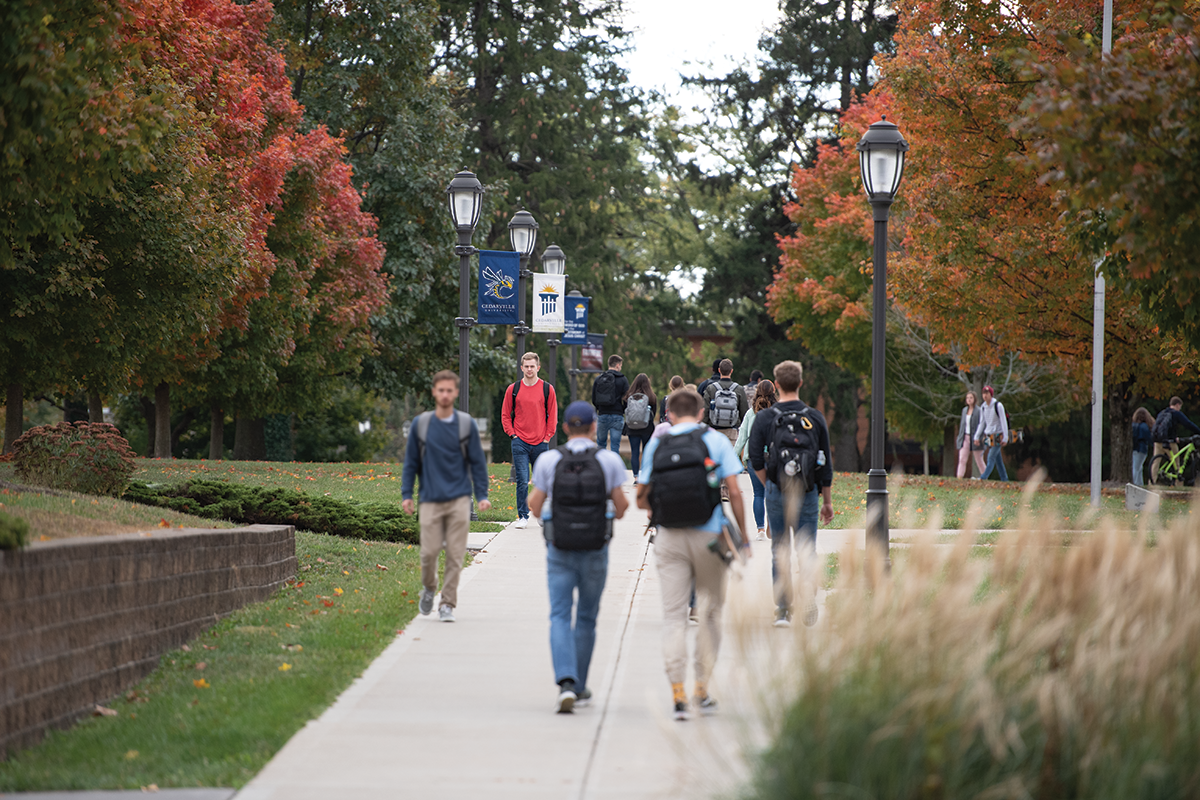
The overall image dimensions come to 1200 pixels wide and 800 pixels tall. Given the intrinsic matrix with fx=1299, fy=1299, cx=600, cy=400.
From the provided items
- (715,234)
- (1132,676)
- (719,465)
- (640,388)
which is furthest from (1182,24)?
(715,234)

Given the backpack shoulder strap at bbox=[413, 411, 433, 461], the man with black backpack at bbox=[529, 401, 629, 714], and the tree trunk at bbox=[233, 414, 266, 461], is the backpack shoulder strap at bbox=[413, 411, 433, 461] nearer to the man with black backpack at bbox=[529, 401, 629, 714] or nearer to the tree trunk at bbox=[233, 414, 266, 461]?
the man with black backpack at bbox=[529, 401, 629, 714]

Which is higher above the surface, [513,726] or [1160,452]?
[1160,452]

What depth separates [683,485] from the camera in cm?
711

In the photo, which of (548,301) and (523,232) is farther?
(548,301)

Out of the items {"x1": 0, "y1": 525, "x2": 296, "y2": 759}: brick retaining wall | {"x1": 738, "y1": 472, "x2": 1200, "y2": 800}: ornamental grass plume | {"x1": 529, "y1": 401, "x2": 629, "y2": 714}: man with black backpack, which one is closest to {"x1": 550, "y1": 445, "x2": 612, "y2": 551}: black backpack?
{"x1": 529, "y1": 401, "x2": 629, "y2": 714}: man with black backpack

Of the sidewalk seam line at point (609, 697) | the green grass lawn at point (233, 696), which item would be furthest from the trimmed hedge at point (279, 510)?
the sidewalk seam line at point (609, 697)

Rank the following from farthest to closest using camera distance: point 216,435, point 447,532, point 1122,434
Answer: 1. point 216,435
2. point 1122,434
3. point 447,532

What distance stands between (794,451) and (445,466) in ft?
8.48

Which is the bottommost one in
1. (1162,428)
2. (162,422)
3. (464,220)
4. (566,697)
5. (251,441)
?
(566,697)

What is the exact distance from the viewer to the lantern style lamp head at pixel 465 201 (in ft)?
52.3

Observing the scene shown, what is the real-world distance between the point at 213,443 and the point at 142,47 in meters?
26.0

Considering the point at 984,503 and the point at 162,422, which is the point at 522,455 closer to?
the point at 984,503

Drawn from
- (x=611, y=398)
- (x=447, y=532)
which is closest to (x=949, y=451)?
(x=611, y=398)

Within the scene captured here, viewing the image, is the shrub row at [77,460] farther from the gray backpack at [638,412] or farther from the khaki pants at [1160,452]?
the khaki pants at [1160,452]
